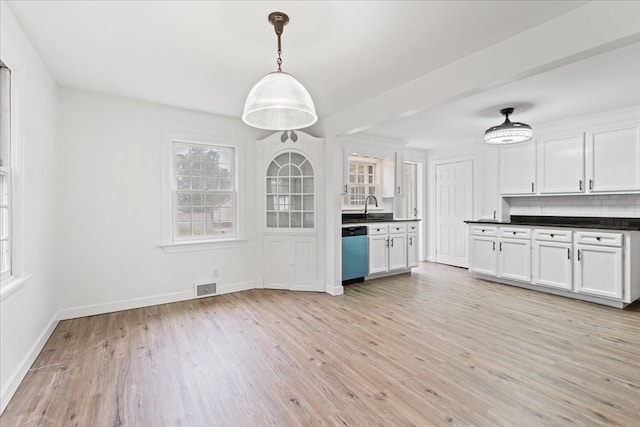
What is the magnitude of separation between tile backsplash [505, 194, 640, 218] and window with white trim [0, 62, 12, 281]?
6.39 m

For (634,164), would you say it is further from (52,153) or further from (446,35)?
(52,153)

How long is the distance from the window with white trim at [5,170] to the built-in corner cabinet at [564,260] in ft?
18.7

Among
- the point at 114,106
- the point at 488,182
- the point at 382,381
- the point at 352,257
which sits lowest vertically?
the point at 382,381

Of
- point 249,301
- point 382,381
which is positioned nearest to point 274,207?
point 249,301

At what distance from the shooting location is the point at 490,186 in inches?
219

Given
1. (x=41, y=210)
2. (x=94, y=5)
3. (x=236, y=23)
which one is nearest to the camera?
(x=94, y=5)

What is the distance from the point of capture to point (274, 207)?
4648 mm

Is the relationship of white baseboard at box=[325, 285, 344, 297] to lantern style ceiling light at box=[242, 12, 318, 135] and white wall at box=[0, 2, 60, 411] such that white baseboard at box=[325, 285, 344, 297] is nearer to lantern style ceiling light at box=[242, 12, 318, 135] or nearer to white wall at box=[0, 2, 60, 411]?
lantern style ceiling light at box=[242, 12, 318, 135]

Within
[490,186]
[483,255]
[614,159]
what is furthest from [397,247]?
[614,159]

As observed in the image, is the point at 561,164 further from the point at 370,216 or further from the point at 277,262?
the point at 277,262

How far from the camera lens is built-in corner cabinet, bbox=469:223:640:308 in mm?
3732

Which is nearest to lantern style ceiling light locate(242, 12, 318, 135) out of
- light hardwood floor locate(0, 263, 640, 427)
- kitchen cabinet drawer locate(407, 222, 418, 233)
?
light hardwood floor locate(0, 263, 640, 427)

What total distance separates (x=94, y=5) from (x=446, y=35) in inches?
95.8

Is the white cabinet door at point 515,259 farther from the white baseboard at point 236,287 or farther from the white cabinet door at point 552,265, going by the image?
the white baseboard at point 236,287
